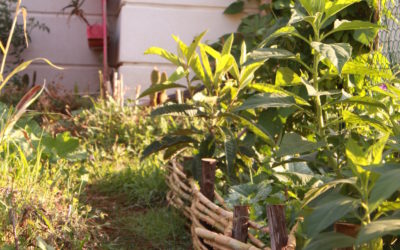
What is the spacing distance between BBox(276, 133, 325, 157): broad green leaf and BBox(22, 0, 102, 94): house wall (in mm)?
5392

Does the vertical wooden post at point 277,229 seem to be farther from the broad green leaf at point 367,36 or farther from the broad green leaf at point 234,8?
the broad green leaf at point 234,8

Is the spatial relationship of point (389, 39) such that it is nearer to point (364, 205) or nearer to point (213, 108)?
point (213, 108)

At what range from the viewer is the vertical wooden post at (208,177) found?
257 centimetres

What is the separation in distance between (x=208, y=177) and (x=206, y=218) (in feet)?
0.71

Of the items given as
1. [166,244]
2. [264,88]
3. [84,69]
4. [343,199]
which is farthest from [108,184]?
[84,69]

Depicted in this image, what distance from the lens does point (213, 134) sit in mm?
2926

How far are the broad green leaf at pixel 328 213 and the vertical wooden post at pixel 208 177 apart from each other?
1187 millimetres

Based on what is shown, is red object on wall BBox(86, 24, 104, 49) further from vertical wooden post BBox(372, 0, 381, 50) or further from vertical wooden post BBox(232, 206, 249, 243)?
vertical wooden post BBox(232, 206, 249, 243)

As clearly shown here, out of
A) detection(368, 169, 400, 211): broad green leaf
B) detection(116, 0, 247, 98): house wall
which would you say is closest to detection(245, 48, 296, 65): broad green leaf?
detection(368, 169, 400, 211): broad green leaf

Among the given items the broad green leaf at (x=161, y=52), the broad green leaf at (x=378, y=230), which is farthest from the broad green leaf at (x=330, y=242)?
the broad green leaf at (x=161, y=52)

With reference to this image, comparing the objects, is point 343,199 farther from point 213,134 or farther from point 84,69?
point 84,69

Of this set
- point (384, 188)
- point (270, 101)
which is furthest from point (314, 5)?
point (384, 188)

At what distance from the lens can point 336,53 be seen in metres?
2.05

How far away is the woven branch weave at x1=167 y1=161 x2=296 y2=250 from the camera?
1.97 meters
